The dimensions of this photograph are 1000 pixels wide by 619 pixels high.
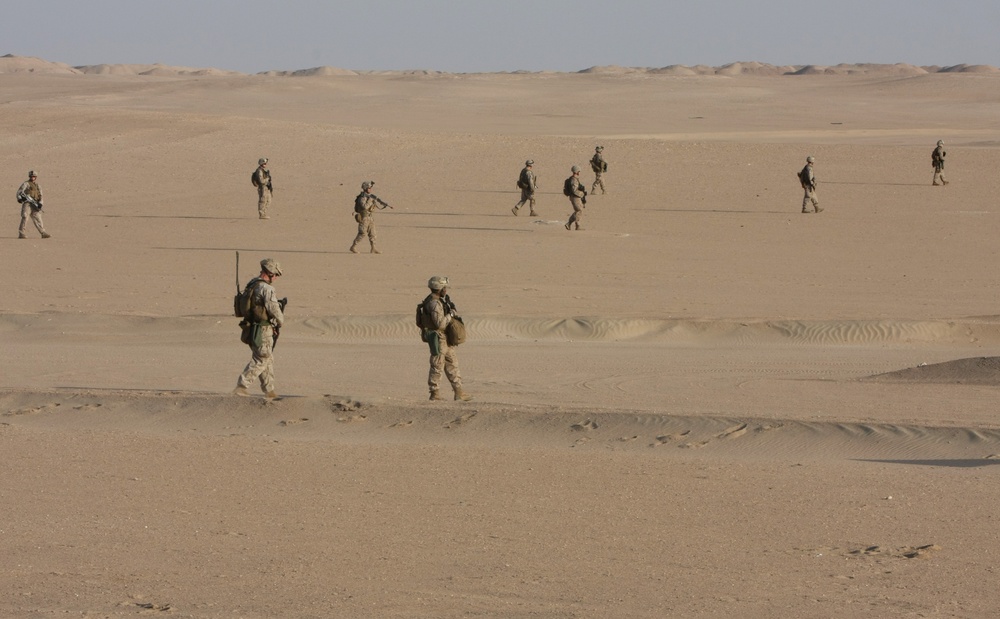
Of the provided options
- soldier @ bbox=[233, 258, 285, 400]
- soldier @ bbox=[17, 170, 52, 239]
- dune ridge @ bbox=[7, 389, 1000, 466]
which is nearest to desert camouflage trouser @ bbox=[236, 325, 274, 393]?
soldier @ bbox=[233, 258, 285, 400]

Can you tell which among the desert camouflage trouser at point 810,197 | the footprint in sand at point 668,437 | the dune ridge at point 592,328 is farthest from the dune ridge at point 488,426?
the desert camouflage trouser at point 810,197

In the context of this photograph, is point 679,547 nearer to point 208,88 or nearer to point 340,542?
point 340,542

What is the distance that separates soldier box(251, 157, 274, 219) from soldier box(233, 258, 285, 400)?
14965 mm

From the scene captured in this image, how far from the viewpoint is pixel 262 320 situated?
10.9 meters

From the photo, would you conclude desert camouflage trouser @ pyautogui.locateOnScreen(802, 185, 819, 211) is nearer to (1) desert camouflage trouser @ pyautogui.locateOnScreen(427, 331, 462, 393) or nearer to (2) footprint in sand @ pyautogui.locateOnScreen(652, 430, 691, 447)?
(1) desert camouflage trouser @ pyautogui.locateOnScreen(427, 331, 462, 393)

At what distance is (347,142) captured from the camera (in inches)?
1650

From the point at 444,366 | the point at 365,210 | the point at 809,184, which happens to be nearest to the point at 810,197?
the point at 809,184

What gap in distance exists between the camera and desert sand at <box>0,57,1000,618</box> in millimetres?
7230

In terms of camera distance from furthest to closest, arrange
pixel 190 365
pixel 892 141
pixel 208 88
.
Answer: pixel 208 88 → pixel 892 141 → pixel 190 365

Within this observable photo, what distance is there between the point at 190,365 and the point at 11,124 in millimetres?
34701

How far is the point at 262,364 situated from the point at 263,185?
15.8 meters

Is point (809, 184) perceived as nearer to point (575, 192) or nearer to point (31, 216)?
point (575, 192)

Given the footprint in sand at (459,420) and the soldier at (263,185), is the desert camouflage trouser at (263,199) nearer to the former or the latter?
the soldier at (263,185)

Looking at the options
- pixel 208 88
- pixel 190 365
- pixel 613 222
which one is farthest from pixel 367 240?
pixel 208 88
